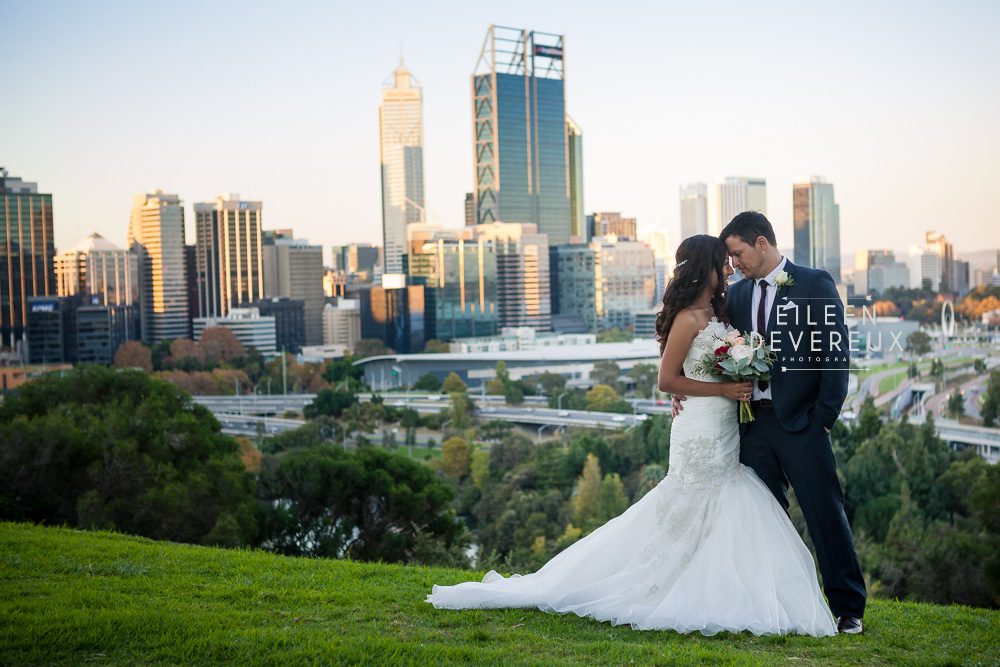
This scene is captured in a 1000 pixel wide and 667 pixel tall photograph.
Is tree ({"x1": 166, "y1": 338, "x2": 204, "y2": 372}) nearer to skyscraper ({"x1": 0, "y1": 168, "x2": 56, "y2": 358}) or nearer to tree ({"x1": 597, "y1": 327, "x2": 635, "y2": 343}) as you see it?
skyscraper ({"x1": 0, "y1": 168, "x2": 56, "y2": 358})

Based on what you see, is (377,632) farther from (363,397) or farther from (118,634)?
(363,397)

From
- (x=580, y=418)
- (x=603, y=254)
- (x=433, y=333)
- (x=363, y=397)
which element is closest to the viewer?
(x=580, y=418)

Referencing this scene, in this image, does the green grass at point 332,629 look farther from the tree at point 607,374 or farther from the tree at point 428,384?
the tree at point 428,384

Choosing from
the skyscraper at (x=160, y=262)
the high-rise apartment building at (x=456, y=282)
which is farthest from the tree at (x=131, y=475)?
the high-rise apartment building at (x=456, y=282)

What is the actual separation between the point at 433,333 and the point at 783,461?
232 feet

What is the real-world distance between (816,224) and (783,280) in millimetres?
45030

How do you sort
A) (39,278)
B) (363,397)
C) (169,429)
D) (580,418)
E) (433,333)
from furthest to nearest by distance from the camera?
(433,333) → (39,278) → (363,397) → (580,418) → (169,429)

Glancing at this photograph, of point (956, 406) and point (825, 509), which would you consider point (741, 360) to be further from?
point (956, 406)

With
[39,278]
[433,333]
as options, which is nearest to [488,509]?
[39,278]

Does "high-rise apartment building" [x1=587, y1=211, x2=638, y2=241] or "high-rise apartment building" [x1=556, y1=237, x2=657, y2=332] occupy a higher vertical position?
"high-rise apartment building" [x1=587, y1=211, x2=638, y2=241]

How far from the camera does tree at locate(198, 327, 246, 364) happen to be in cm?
5502

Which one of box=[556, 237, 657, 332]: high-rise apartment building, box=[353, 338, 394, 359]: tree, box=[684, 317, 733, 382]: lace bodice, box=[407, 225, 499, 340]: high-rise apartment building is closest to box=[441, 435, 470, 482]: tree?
box=[684, 317, 733, 382]: lace bodice

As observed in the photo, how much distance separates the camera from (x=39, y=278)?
58.8 metres

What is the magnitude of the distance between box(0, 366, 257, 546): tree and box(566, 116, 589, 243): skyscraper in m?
89.0
